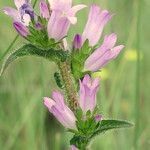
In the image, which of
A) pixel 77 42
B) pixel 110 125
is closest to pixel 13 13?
pixel 77 42

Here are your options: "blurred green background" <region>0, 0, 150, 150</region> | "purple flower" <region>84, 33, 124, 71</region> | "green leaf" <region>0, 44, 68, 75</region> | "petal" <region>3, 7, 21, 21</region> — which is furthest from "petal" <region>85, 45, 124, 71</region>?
"blurred green background" <region>0, 0, 150, 150</region>

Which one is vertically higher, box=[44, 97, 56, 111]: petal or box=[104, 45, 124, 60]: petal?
box=[104, 45, 124, 60]: petal

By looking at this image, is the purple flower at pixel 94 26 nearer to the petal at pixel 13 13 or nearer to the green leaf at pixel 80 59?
the green leaf at pixel 80 59

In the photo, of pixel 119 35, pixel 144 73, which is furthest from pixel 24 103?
pixel 119 35

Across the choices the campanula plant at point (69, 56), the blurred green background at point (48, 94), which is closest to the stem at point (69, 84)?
the campanula plant at point (69, 56)

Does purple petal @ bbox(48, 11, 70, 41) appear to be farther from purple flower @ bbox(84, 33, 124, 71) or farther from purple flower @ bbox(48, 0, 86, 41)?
purple flower @ bbox(84, 33, 124, 71)

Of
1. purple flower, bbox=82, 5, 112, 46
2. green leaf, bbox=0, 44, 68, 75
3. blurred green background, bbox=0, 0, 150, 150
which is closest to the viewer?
green leaf, bbox=0, 44, 68, 75
